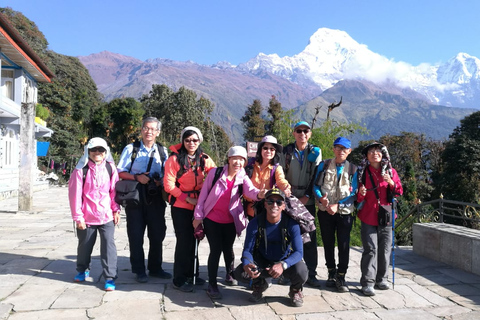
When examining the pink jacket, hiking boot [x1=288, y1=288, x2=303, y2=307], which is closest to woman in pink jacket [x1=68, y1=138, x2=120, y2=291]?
the pink jacket

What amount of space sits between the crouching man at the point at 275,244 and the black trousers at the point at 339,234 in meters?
0.69

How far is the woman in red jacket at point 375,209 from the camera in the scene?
4578mm

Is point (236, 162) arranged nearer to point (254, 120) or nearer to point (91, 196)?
point (91, 196)

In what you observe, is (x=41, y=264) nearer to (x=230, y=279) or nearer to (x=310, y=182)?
(x=230, y=279)

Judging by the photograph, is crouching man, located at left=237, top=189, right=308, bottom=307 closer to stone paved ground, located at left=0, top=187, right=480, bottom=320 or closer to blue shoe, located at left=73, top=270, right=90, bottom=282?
stone paved ground, located at left=0, top=187, right=480, bottom=320

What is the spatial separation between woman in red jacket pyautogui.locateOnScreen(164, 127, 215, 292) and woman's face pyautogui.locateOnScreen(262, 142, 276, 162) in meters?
0.63

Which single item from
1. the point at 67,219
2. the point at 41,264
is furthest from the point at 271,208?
the point at 67,219

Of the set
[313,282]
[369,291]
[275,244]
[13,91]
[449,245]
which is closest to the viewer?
[275,244]

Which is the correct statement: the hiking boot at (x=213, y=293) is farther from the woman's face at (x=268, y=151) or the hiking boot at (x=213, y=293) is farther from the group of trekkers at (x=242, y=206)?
the woman's face at (x=268, y=151)

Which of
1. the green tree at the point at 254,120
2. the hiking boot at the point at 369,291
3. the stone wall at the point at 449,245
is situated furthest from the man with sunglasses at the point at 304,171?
the green tree at the point at 254,120

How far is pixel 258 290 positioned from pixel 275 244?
19.6 inches

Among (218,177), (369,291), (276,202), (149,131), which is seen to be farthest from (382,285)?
(149,131)

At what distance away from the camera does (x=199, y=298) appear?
417cm

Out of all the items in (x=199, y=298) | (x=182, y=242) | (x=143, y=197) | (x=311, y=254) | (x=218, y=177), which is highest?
(x=218, y=177)
